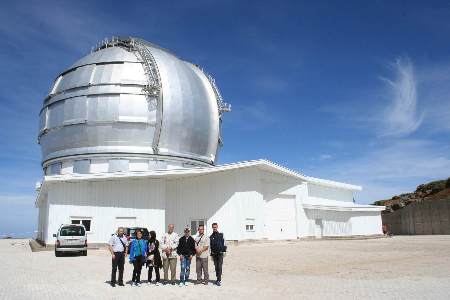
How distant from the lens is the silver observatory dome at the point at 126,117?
33188mm

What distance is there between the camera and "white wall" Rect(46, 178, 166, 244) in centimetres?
2640

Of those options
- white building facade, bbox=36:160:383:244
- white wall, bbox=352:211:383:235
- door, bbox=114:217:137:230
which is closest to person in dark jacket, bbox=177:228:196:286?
white building facade, bbox=36:160:383:244

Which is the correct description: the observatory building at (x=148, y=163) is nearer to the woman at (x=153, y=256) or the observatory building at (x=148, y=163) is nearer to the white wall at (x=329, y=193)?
the white wall at (x=329, y=193)

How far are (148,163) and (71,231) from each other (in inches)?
474

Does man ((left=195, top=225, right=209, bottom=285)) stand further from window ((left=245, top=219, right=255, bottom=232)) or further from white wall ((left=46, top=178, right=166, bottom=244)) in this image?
window ((left=245, top=219, right=255, bottom=232))

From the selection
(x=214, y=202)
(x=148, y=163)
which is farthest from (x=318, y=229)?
(x=148, y=163)

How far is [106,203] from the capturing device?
27734 millimetres

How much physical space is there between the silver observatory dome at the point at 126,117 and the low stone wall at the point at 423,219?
2567cm

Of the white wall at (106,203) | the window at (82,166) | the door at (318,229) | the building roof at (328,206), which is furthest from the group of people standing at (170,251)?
the door at (318,229)

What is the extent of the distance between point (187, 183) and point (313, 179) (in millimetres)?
14530

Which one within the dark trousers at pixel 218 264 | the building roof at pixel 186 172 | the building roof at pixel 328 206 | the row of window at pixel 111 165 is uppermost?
the row of window at pixel 111 165

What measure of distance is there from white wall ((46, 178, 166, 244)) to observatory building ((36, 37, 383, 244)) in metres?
0.06

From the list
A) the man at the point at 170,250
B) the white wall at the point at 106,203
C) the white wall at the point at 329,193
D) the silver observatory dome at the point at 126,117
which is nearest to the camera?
the man at the point at 170,250

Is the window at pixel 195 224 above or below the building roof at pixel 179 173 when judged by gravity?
below
